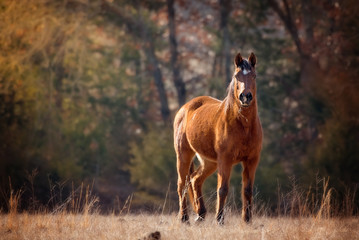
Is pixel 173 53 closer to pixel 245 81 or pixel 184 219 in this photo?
pixel 184 219

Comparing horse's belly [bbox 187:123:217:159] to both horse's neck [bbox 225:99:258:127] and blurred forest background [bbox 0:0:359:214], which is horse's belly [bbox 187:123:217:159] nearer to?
horse's neck [bbox 225:99:258:127]

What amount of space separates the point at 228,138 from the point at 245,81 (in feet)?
2.83

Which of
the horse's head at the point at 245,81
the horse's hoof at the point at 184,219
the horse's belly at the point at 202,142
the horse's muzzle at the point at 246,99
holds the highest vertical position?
the horse's head at the point at 245,81

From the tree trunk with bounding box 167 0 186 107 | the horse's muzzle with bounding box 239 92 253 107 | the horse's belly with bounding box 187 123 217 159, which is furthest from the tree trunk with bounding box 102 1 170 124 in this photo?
the horse's muzzle with bounding box 239 92 253 107

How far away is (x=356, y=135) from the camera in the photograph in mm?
14570

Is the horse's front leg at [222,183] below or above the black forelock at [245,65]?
below

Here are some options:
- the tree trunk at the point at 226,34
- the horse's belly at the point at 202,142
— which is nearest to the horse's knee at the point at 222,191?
the horse's belly at the point at 202,142

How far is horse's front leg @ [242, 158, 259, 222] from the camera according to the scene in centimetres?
728

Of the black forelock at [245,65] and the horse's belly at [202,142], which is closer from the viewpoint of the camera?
the black forelock at [245,65]

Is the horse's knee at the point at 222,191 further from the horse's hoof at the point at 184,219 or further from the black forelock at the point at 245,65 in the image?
the black forelock at the point at 245,65

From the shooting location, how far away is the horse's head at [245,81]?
6.67 metres

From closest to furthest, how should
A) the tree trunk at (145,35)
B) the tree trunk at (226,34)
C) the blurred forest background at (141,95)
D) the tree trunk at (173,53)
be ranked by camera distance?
1. the blurred forest background at (141,95)
2. the tree trunk at (226,34)
3. the tree trunk at (145,35)
4. the tree trunk at (173,53)

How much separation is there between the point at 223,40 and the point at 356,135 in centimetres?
788

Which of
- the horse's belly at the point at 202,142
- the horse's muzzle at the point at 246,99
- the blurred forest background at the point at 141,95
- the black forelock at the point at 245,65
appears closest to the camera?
the horse's muzzle at the point at 246,99
